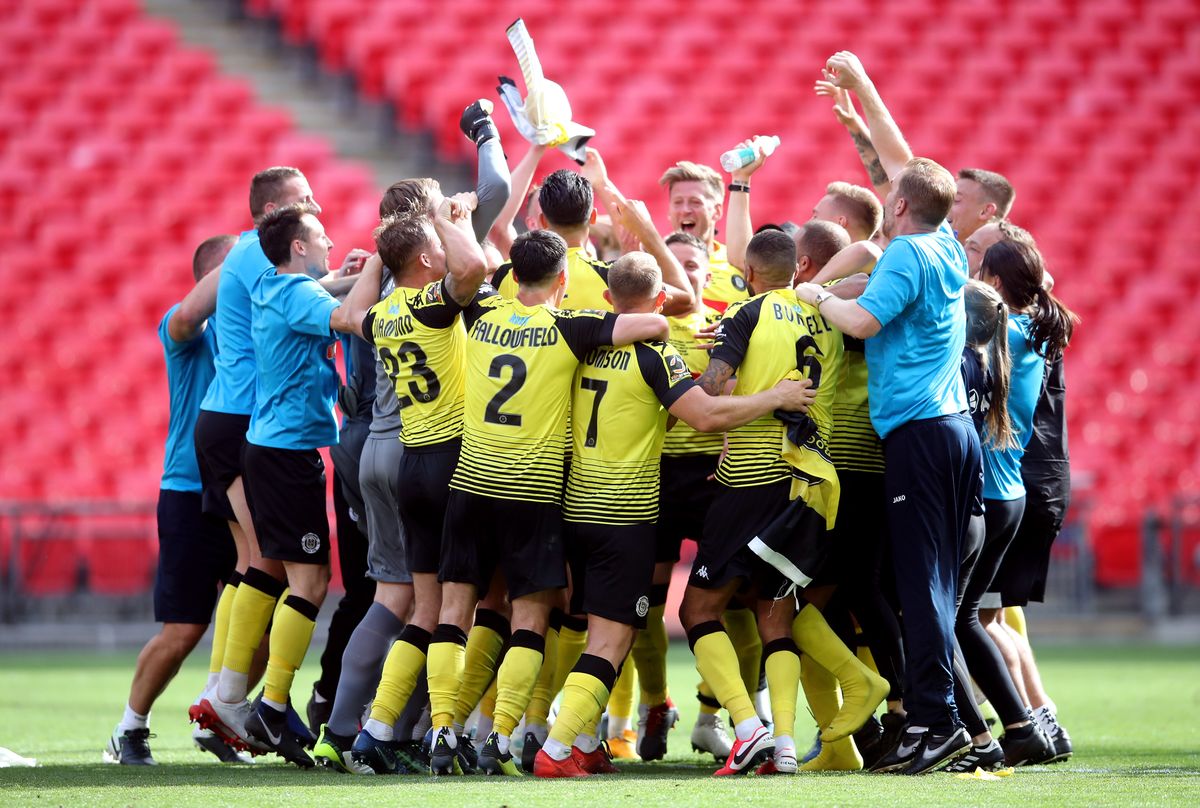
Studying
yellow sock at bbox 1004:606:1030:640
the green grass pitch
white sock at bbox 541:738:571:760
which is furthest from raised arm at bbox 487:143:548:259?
yellow sock at bbox 1004:606:1030:640

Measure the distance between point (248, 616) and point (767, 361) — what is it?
2.51 meters

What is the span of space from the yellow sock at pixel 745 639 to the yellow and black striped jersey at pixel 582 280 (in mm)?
1514

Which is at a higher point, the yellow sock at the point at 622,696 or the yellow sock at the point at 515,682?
the yellow sock at the point at 515,682

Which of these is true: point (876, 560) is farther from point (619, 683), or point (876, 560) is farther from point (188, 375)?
point (188, 375)

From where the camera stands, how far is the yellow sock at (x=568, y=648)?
672 centimetres

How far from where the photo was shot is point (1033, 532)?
7211 mm

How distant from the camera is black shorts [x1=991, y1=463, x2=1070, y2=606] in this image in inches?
282

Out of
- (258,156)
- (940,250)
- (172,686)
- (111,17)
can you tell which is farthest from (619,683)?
(111,17)

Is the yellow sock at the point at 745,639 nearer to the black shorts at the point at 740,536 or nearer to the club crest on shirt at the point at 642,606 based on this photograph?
the black shorts at the point at 740,536

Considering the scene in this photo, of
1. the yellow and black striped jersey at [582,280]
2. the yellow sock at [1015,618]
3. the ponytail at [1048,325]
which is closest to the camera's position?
the yellow and black striped jersey at [582,280]

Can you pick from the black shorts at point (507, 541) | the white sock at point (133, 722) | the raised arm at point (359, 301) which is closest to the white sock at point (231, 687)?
the white sock at point (133, 722)

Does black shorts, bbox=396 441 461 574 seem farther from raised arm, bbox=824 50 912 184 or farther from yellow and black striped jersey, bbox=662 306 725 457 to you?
raised arm, bbox=824 50 912 184

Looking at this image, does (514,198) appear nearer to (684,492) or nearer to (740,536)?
(684,492)

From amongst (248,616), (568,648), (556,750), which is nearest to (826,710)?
(568,648)
